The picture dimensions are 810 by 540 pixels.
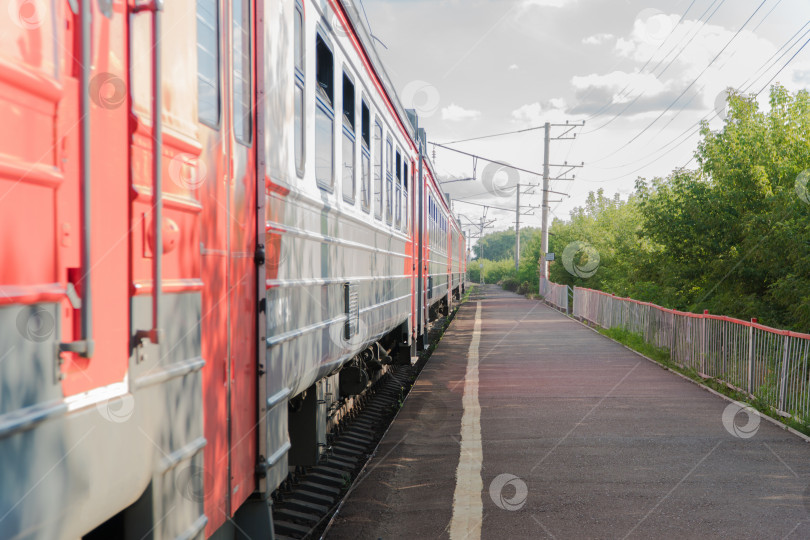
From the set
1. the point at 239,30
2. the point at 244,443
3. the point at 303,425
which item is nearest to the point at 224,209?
the point at 239,30

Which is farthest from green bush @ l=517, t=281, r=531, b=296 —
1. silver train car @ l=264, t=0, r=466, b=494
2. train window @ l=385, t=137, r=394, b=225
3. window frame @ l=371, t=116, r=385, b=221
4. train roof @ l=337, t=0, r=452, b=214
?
window frame @ l=371, t=116, r=385, b=221

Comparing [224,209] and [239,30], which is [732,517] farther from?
[239,30]

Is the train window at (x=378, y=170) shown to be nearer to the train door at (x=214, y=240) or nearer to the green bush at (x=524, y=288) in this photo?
the train door at (x=214, y=240)

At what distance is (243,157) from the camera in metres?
3.15

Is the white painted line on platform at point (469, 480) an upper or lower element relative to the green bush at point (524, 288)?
lower

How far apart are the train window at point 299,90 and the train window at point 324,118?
33cm

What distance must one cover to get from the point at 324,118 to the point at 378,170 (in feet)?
7.38

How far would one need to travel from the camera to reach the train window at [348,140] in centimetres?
533

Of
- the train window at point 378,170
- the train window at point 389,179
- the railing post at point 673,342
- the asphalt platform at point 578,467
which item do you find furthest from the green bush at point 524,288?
the train window at point 378,170

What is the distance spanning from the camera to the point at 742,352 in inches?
373

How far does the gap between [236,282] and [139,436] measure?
1004mm

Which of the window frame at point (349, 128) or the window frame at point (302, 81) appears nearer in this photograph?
the window frame at point (302, 81)

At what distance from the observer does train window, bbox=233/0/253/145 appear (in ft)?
10.1

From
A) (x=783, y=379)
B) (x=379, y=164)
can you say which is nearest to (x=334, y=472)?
(x=379, y=164)
